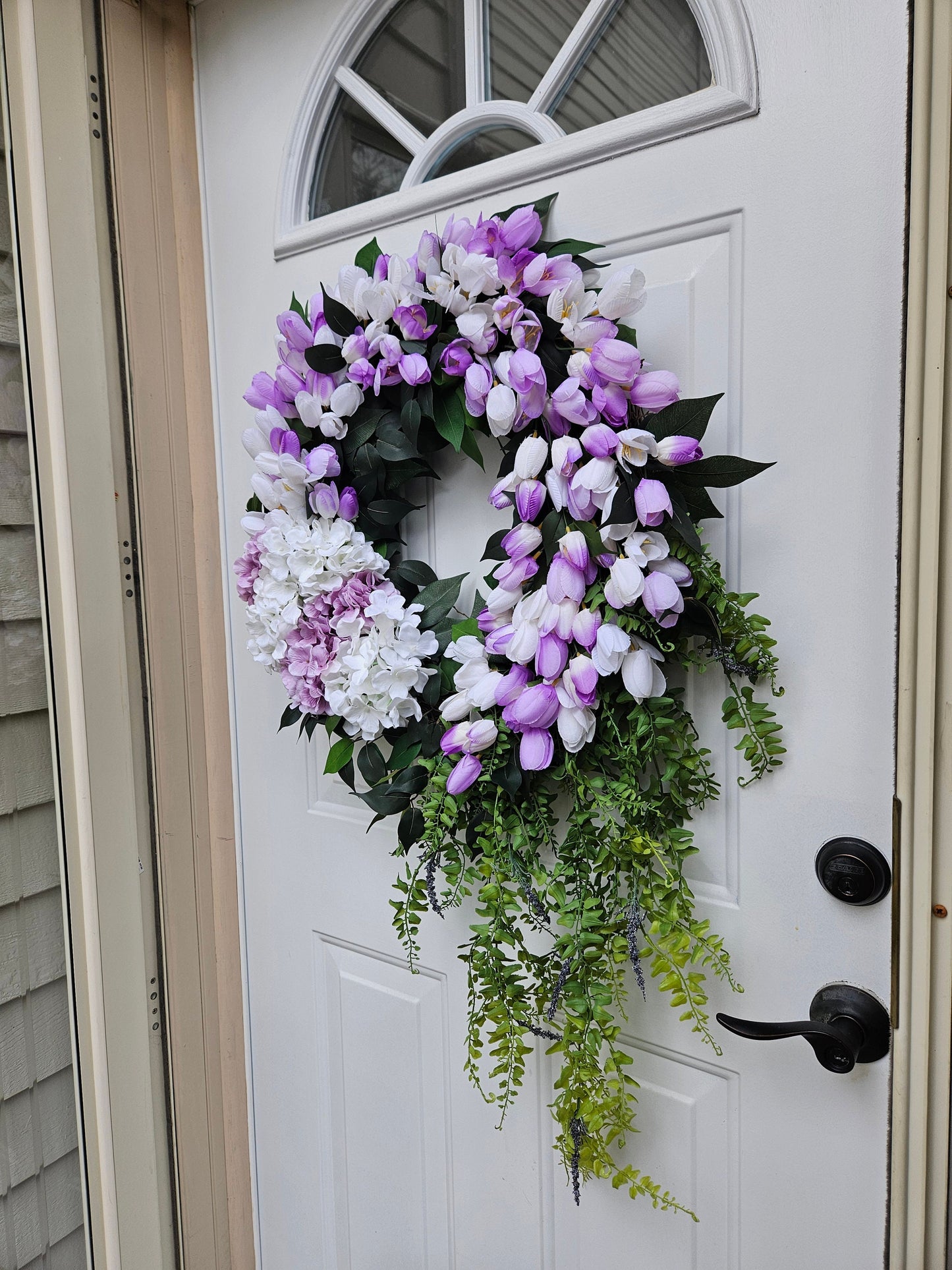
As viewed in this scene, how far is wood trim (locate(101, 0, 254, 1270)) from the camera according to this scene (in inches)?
41.9

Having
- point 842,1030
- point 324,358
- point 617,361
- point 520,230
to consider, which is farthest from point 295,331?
point 842,1030

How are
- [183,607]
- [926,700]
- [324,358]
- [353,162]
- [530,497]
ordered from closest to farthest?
1. [926,700]
2. [530,497]
3. [324,358]
4. [353,162]
5. [183,607]

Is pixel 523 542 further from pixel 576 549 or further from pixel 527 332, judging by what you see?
pixel 527 332

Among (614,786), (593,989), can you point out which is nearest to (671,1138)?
(593,989)

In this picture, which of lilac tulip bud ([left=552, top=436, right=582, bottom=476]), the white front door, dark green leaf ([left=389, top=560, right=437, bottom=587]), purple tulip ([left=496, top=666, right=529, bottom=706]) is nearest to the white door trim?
the white front door

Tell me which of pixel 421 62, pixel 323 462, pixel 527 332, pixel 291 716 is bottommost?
pixel 291 716

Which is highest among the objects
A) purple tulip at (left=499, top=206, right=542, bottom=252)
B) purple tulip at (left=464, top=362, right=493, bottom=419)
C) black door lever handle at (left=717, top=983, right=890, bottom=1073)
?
purple tulip at (left=499, top=206, right=542, bottom=252)

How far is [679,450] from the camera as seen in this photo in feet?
2.32

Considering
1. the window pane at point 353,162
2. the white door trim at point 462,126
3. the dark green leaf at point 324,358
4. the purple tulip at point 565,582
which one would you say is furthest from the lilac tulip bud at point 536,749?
the window pane at point 353,162

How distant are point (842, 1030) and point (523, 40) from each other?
3.51 ft

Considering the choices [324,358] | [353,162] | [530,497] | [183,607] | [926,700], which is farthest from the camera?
[183,607]

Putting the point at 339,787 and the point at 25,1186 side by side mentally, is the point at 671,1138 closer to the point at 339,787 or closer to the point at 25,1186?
the point at 339,787

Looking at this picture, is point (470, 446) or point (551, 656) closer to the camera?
point (551, 656)

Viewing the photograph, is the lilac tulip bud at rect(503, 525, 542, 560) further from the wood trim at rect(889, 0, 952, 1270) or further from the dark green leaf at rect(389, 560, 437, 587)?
the wood trim at rect(889, 0, 952, 1270)
